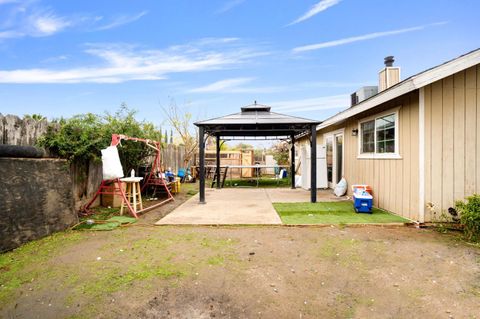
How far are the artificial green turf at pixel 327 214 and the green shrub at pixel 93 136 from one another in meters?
4.34

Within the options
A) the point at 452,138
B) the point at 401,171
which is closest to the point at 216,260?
the point at 401,171

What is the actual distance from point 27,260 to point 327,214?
4.97 metres

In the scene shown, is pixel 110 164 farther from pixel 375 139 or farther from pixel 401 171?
pixel 375 139

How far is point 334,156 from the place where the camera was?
9.13 meters

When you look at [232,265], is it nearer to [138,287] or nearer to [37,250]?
[138,287]

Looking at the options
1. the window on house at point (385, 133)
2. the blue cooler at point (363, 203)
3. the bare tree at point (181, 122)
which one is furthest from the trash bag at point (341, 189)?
the bare tree at point (181, 122)

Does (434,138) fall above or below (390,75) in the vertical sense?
below

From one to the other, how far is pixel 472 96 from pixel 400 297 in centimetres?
405

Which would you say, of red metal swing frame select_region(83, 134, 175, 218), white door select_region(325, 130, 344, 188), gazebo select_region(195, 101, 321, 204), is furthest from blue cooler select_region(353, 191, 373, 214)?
red metal swing frame select_region(83, 134, 175, 218)

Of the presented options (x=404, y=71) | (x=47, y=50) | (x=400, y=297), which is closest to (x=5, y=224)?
(x=400, y=297)

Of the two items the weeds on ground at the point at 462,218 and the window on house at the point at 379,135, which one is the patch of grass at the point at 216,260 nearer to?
the weeds on ground at the point at 462,218

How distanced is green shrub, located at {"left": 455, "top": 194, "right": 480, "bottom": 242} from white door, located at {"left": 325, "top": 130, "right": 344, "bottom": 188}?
14.6ft

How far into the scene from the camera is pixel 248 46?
45.8ft

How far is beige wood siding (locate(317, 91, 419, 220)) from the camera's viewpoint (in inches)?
184
